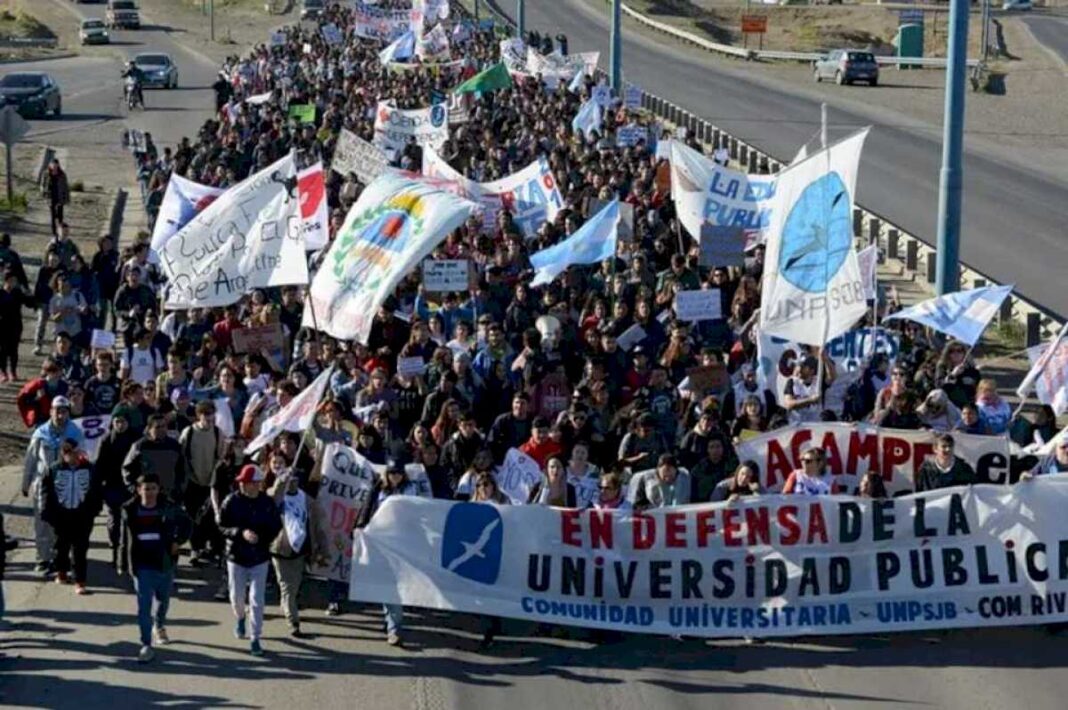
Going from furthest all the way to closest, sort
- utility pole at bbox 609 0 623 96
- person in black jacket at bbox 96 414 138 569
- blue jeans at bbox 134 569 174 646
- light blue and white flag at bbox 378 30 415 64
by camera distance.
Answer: utility pole at bbox 609 0 623 96
light blue and white flag at bbox 378 30 415 64
person in black jacket at bbox 96 414 138 569
blue jeans at bbox 134 569 174 646

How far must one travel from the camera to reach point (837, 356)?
18.0 meters

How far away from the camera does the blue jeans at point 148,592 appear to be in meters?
13.4

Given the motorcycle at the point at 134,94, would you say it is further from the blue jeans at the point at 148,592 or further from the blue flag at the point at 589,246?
the blue jeans at the point at 148,592

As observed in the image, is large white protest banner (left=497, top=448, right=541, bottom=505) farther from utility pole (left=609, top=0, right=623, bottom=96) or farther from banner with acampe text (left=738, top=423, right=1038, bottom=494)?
utility pole (left=609, top=0, right=623, bottom=96)

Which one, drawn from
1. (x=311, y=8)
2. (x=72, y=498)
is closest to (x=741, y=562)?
(x=72, y=498)

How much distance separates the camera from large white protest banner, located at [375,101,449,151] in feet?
100

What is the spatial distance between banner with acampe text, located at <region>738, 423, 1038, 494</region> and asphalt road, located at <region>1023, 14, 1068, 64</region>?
53.9 meters

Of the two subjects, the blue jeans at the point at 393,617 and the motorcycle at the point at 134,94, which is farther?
the motorcycle at the point at 134,94

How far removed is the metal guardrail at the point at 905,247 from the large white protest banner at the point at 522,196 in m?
4.57

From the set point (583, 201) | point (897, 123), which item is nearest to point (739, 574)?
point (583, 201)

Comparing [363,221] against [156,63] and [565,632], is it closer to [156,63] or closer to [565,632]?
[565,632]

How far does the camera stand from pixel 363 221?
16500 mm

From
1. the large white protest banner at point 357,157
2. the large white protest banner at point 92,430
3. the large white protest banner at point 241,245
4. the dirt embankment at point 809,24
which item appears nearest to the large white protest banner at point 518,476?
the large white protest banner at point 241,245

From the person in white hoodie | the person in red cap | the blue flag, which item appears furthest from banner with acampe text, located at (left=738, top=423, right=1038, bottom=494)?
the blue flag
